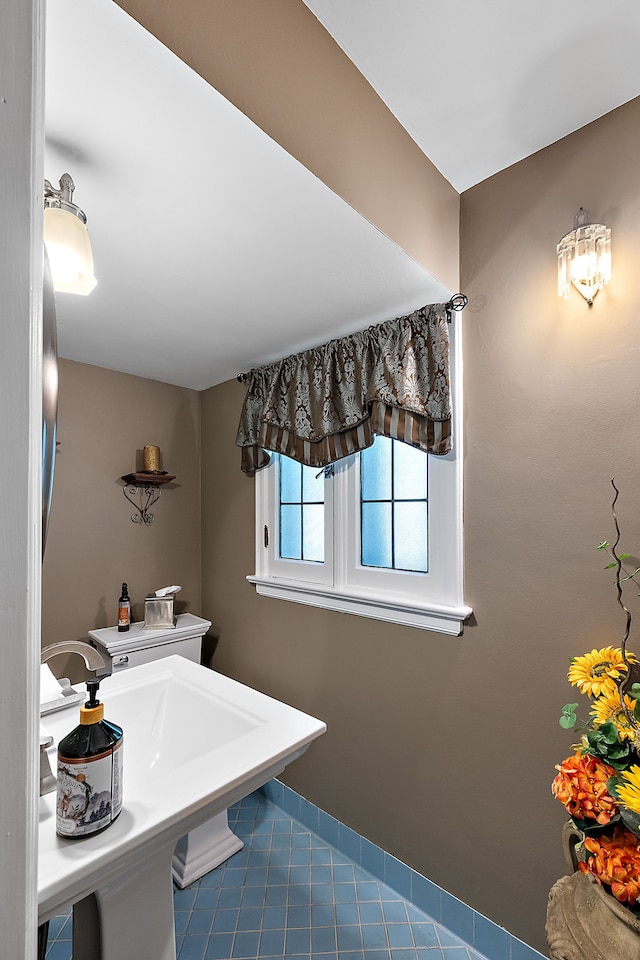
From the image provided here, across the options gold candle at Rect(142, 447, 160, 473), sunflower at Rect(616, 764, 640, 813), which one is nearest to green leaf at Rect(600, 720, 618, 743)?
sunflower at Rect(616, 764, 640, 813)

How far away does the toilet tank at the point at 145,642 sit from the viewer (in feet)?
6.68

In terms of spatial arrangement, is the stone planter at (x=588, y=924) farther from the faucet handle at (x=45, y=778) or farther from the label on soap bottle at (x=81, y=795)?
the faucet handle at (x=45, y=778)

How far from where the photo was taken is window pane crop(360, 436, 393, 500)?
180 centimetres

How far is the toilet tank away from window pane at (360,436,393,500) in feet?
3.82

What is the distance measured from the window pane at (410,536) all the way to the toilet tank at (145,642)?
46.4 inches

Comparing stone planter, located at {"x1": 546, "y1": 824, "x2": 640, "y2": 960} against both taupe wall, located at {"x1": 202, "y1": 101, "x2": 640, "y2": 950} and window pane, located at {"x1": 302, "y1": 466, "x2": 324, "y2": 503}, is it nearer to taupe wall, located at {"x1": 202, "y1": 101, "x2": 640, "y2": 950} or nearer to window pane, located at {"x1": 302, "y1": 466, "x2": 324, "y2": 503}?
taupe wall, located at {"x1": 202, "y1": 101, "x2": 640, "y2": 950}

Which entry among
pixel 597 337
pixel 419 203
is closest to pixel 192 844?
pixel 597 337

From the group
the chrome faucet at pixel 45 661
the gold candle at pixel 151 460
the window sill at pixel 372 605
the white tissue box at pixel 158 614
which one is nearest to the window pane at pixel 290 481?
the window sill at pixel 372 605

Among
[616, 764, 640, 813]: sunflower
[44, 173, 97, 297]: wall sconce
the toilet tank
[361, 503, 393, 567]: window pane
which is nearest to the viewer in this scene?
[616, 764, 640, 813]: sunflower

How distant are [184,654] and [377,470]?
4.50 ft

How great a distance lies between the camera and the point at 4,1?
0.35 meters

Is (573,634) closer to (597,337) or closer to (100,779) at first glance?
(597,337)

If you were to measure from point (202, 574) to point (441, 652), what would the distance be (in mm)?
1536

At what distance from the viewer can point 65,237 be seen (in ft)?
2.92
